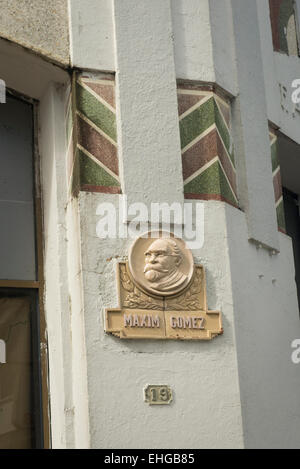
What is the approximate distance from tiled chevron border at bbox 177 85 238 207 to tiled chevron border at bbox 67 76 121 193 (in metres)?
0.81

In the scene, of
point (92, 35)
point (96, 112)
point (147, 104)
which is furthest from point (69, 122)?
point (92, 35)

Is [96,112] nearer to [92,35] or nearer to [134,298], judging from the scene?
[92,35]

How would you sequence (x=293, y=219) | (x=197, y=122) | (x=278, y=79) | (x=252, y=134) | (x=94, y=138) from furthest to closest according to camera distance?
(x=293, y=219)
(x=278, y=79)
(x=252, y=134)
(x=197, y=122)
(x=94, y=138)

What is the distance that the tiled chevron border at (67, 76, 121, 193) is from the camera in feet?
30.8

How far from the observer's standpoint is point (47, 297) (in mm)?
9680

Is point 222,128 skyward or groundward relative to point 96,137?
skyward

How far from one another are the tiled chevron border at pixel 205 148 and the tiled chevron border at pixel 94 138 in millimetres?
814

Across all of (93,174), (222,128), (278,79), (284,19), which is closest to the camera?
(93,174)

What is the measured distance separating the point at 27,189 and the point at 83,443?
9.64 feet

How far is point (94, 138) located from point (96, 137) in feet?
0.08

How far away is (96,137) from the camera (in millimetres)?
9555

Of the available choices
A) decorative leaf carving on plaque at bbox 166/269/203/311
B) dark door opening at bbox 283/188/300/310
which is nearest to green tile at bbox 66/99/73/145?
decorative leaf carving on plaque at bbox 166/269/203/311

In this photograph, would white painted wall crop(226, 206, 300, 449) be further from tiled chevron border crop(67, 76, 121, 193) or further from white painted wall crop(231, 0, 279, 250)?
tiled chevron border crop(67, 76, 121, 193)

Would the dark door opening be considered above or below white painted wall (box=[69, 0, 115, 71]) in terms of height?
below
